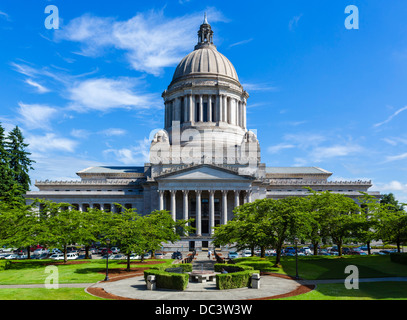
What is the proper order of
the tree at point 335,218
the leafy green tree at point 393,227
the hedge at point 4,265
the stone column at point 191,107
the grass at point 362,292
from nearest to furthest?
the grass at point 362,292 < the hedge at point 4,265 < the leafy green tree at point 393,227 < the tree at point 335,218 < the stone column at point 191,107

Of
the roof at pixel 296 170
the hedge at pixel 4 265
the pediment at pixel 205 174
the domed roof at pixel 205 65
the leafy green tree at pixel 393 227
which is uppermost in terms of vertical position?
the domed roof at pixel 205 65

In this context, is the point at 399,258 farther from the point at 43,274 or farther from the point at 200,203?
the point at 200,203

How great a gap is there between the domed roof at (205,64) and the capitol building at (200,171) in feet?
1.04

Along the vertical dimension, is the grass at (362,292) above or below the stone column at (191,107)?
below

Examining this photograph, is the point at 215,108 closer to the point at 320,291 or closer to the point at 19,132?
the point at 19,132

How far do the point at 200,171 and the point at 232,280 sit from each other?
53.4 metres

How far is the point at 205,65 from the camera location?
354 feet

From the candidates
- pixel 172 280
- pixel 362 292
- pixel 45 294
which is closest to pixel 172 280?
pixel 172 280

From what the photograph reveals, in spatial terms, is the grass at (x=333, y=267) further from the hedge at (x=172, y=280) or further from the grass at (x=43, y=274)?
the grass at (x=43, y=274)

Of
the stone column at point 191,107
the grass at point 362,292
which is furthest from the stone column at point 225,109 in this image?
the grass at point 362,292

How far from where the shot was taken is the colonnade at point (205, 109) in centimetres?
10331
